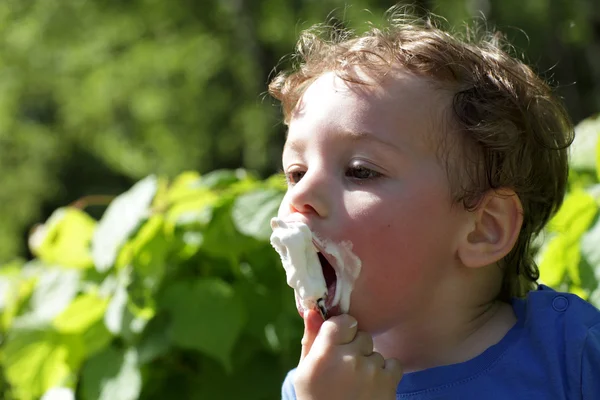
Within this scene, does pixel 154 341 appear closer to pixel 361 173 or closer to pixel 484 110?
pixel 361 173

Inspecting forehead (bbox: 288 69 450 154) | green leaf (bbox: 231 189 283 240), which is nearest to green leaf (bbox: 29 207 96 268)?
green leaf (bbox: 231 189 283 240)

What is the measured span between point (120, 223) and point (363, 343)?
1340 millimetres

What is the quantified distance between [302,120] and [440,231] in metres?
0.36

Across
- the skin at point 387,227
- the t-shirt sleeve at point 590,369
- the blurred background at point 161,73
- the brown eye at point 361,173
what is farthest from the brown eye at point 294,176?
the blurred background at point 161,73

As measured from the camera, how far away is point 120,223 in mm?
2793

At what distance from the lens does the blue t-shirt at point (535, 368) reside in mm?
1715

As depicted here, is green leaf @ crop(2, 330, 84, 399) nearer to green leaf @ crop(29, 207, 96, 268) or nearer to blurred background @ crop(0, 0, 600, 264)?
green leaf @ crop(29, 207, 96, 268)

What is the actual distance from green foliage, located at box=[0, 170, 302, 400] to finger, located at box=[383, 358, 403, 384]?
102cm

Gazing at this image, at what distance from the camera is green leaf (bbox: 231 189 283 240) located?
2662 mm

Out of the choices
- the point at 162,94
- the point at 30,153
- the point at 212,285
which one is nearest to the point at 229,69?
the point at 162,94

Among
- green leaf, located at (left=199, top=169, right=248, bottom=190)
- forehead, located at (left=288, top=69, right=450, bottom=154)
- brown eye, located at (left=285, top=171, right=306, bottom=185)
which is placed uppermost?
forehead, located at (left=288, top=69, right=450, bottom=154)

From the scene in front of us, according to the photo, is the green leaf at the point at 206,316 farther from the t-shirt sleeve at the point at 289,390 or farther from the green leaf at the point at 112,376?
the t-shirt sleeve at the point at 289,390

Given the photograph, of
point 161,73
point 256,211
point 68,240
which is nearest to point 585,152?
point 256,211

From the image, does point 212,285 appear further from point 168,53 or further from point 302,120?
point 168,53
